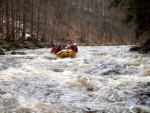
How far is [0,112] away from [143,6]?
36.6ft

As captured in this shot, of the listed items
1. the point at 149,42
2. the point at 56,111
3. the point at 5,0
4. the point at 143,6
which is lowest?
the point at 56,111

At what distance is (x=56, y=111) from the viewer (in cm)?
547

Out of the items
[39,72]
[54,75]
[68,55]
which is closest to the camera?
[54,75]

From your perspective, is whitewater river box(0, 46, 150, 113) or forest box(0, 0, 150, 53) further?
forest box(0, 0, 150, 53)

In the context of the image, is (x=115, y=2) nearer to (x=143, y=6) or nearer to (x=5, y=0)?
(x=143, y=6)

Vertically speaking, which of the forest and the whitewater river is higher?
the forest

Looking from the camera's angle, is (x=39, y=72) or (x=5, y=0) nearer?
(x=39, y=72)

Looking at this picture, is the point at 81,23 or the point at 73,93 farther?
the point at 81,23

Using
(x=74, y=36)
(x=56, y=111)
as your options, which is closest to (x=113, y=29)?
(x=74, y=36)

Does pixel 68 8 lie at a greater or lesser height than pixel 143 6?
greater

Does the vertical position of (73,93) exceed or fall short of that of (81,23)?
it falls short

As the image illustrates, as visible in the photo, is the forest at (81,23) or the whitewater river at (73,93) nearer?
the whitewater river at (73,93)

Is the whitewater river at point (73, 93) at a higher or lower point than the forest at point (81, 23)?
lower

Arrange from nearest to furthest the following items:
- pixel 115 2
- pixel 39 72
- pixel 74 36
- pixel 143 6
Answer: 1. pixel 39 72
2. pixel 143 6
3. pixel 115 2
4. pixel 74 36
